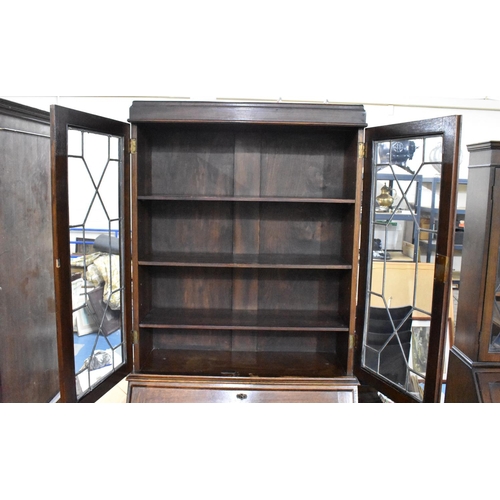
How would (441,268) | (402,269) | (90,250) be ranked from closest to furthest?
1. (441,268)
2. (90,250)
3. (402,269)

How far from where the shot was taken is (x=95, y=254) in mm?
1541

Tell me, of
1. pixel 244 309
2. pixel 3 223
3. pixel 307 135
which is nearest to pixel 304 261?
pixel 244 309

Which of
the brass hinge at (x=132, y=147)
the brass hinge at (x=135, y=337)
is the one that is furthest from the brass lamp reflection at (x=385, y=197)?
the brass hinge at (x=135, y=337)

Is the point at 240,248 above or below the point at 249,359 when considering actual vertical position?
above

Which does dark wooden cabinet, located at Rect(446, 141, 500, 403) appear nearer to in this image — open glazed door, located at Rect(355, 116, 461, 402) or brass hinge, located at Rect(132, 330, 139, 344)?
open glazed door, located at Rect(355, 116, 461, 402)

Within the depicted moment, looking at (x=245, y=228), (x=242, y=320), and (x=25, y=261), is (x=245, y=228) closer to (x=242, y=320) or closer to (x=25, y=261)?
(x=242, y=320)

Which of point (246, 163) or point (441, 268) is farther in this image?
point (246, 163)

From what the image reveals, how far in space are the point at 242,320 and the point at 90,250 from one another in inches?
25.6

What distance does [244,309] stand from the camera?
1.92 meters

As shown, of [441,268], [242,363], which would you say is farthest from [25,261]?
[441,268]

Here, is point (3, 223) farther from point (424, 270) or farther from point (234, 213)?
point (424, 270)

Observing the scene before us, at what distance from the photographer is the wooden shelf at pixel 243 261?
165 centimetres

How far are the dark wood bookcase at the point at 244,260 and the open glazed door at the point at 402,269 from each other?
0.06 metres

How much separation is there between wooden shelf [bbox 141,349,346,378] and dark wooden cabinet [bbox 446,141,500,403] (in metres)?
0.49
